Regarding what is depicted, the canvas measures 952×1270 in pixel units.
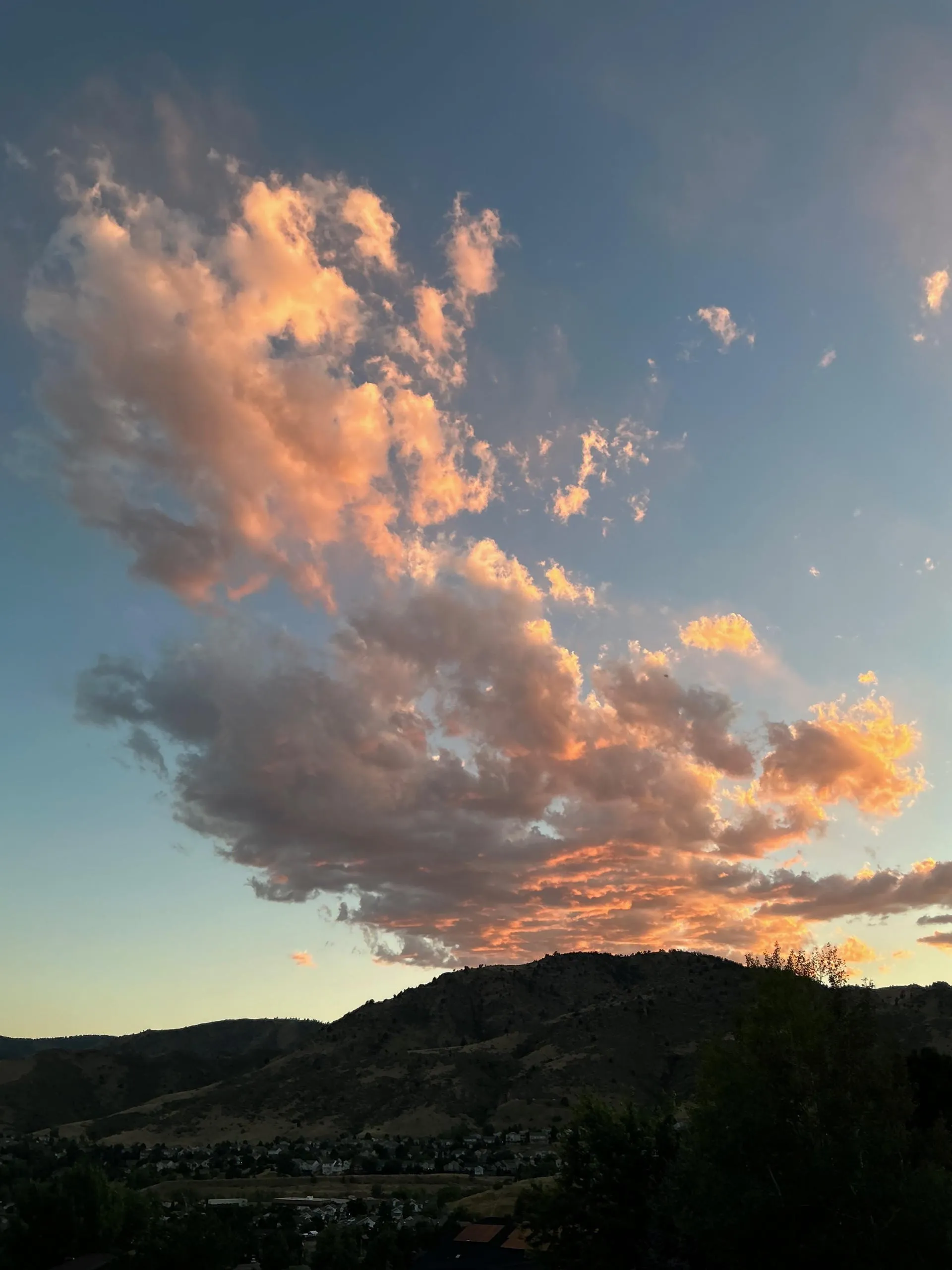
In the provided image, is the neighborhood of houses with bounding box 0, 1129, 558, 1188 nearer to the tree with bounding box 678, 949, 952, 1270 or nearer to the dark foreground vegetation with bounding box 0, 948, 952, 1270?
the dark foreground vegetation with bounding box 0, 948, 952, 1270

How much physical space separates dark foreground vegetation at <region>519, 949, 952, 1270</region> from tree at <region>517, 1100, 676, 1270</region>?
0.21 ft

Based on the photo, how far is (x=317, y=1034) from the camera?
198 m

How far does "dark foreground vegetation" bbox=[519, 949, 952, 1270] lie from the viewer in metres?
31.5

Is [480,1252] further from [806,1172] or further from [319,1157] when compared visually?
[319,1157]

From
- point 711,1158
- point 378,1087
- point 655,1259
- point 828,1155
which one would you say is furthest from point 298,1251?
point 378,1087

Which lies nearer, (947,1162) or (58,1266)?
(947,1162)

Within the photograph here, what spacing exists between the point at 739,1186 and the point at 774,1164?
1802mm

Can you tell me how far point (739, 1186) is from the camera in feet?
110

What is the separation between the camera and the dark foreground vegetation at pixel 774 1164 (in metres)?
31.5

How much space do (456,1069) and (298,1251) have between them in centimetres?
9932

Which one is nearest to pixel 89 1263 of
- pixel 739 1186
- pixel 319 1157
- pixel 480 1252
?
pixel 480 1252

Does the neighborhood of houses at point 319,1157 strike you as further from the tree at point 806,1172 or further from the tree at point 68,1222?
the tree at point 806,1172

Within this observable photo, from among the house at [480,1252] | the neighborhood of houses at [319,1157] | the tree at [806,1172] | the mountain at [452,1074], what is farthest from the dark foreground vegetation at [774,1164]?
the mountain at [452,1074]

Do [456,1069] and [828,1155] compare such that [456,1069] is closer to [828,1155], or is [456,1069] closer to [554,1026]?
[554,1026]
